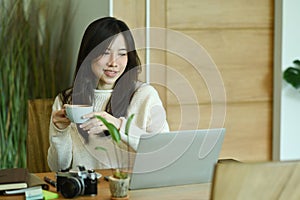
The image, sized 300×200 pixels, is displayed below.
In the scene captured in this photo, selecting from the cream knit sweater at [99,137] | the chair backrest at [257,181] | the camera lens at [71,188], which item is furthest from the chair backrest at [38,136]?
the chair backrest at [257,181]

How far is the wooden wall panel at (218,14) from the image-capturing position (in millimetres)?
3398

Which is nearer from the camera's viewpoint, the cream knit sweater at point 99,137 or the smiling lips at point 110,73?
the cream knit sweater at point 99,137

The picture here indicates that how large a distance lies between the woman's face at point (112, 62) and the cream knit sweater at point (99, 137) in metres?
0.08

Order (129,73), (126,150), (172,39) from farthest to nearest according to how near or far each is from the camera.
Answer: (172,39)
(129,73)
(126,150)

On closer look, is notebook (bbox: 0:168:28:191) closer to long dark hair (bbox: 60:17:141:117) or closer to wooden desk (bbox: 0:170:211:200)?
wooden desk (bbox: 0:170:211:200)

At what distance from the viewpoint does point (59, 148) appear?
2.47 metres

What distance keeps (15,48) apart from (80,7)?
42 centimetres

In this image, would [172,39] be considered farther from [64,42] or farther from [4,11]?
[4,11]

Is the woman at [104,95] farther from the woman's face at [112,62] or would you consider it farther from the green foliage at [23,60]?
the green foliage at [23,60]

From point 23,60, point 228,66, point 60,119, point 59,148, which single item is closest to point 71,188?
point 60,119

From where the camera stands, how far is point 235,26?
11.6 feet

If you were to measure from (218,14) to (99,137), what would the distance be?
4.36 ft

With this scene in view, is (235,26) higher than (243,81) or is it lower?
higher

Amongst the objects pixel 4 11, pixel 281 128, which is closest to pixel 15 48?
pixel 4 11
